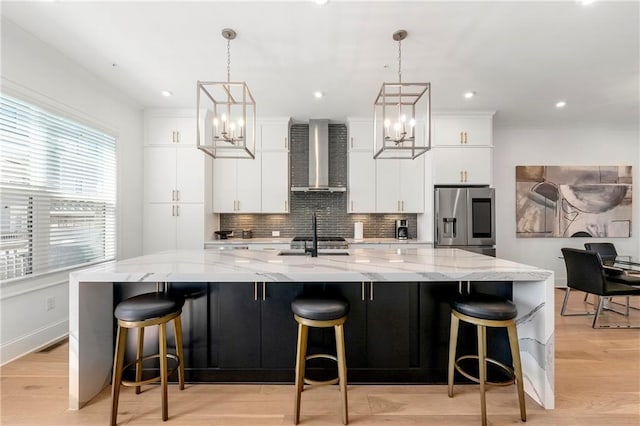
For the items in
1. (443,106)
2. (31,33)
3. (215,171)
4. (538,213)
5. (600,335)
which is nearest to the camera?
(31,33)

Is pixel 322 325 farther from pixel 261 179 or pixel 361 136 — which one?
pixel 361 136

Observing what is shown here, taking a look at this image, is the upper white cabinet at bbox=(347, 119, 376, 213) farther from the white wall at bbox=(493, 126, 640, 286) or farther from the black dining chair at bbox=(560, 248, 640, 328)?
the black dining chair at bbox=(560, 248, 640, 328)

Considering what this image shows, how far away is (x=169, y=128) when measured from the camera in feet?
14.2

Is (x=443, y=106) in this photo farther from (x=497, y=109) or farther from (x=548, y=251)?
(x=548, y=251)

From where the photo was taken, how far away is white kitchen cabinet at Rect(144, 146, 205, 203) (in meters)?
4.31

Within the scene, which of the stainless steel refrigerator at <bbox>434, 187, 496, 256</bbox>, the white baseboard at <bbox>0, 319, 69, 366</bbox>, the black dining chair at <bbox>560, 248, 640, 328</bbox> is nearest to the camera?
the white baseboard at <bbox>0, 319, 69, 366</bbox>

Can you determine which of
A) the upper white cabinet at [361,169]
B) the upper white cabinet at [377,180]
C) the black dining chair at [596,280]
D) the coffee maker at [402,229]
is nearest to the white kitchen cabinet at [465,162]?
the upper white cabinet at [377,180]

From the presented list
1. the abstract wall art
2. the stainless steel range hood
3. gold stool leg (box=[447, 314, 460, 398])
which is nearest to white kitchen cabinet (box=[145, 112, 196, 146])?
the stainless steel range hood

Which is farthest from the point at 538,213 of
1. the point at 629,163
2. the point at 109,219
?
the point at 109,219

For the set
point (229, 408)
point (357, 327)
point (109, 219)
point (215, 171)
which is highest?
point (215, 171)

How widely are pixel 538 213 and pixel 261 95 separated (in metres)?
4.88

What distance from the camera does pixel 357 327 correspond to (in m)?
2.16

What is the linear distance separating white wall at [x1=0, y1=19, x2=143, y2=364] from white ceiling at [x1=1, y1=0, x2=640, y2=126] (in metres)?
0.15

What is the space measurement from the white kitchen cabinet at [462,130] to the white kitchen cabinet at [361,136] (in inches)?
37.4
